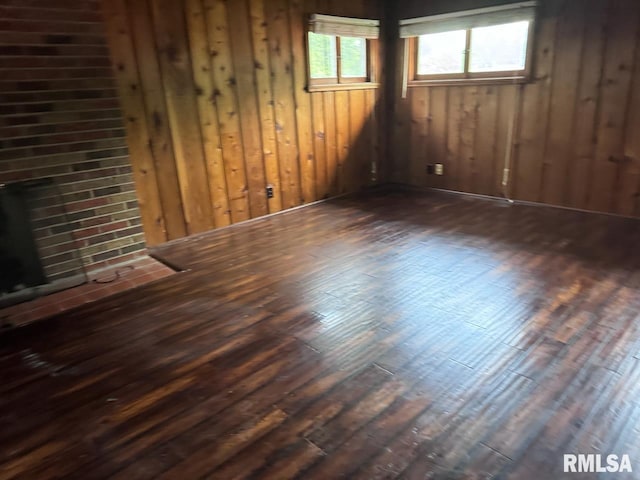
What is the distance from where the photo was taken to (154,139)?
349 centimetres

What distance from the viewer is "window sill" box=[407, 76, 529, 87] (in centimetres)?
419

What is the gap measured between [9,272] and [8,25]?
150 cm

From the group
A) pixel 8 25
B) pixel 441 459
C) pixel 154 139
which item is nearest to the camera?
pixel 441 459

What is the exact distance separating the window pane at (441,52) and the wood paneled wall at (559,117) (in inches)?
8.6

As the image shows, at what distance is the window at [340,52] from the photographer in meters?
4.41

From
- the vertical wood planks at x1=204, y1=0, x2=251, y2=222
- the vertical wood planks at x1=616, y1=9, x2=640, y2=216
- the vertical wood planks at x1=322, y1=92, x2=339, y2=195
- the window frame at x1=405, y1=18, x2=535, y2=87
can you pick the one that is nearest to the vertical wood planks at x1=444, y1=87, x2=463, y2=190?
the window frame at x1=405, y1=18, x2=535, y2=87

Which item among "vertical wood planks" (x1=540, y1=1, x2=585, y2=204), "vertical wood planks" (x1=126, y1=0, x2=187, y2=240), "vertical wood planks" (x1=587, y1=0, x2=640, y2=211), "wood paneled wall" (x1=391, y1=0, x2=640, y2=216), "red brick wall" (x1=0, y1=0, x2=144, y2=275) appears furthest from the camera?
"vertical wood planks" (x1=540, y1=1, x2=585, y2=204)

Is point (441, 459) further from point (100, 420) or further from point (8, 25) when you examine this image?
point (8, 25)

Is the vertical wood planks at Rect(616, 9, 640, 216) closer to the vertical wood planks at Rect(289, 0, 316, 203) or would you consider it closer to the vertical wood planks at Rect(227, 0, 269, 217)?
the vertical wood planks at Rect(289, 0, 316, 203)

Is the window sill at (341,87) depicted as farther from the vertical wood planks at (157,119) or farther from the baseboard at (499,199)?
the vertical wood planks at (157,119)

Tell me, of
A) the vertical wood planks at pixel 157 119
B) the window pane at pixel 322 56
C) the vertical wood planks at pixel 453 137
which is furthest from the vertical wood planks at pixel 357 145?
the vertical wood planks at pixel 157 119

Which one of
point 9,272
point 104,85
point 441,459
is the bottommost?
point 441,459

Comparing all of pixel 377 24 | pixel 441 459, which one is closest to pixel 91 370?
pixel 441 459

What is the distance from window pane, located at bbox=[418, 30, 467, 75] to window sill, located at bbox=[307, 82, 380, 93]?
57 cm
